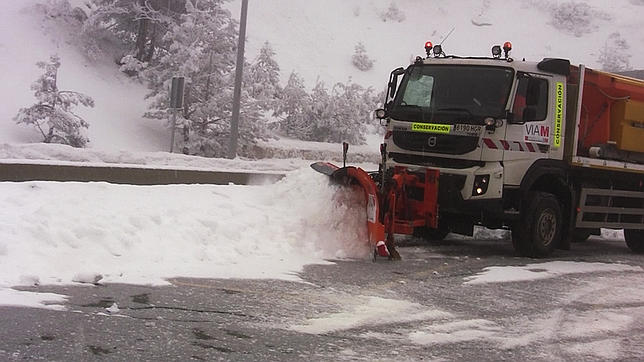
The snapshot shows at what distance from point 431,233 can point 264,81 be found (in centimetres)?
1375

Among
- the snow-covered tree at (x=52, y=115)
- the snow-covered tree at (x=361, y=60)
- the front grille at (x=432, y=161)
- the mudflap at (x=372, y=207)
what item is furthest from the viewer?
the snow-covered tree at (x=361, y=60)

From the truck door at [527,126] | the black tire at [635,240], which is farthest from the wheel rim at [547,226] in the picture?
the black tire at [635,240]

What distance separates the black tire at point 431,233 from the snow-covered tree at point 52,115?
11856 mm

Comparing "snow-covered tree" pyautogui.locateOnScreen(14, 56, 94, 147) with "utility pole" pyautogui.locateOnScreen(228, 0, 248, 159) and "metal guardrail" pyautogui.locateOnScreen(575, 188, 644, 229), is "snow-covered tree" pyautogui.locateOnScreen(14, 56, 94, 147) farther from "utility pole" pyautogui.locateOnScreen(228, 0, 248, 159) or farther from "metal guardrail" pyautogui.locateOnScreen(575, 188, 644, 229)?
"metal guardrail" pyautogui.locateOnScreen(575, 188, 644, 229)

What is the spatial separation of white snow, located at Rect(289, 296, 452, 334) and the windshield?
361 centimetres

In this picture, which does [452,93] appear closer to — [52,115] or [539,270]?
[539,270]

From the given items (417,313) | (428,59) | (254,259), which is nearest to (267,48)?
(428,59)

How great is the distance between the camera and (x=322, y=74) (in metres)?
36.5

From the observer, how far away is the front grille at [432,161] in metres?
9.25

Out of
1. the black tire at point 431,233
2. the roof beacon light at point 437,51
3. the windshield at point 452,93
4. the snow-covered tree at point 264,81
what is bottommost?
the black tire at point 431,233

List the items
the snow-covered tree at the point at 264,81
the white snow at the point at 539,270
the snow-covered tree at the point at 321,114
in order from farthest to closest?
the snow-covered tree at the point at 321,114
the snow-covered tree at the point at 264,81
the white snow at the point at 539,270

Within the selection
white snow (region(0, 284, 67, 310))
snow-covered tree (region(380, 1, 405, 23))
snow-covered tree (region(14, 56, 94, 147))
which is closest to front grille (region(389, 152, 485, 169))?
white snow (region(0, 284, 67, 310))

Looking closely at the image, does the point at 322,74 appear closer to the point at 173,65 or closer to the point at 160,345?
the point at 173,65

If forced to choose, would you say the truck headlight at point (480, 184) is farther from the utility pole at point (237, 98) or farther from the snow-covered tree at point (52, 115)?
the snow-covered tree at point (52, 115)
